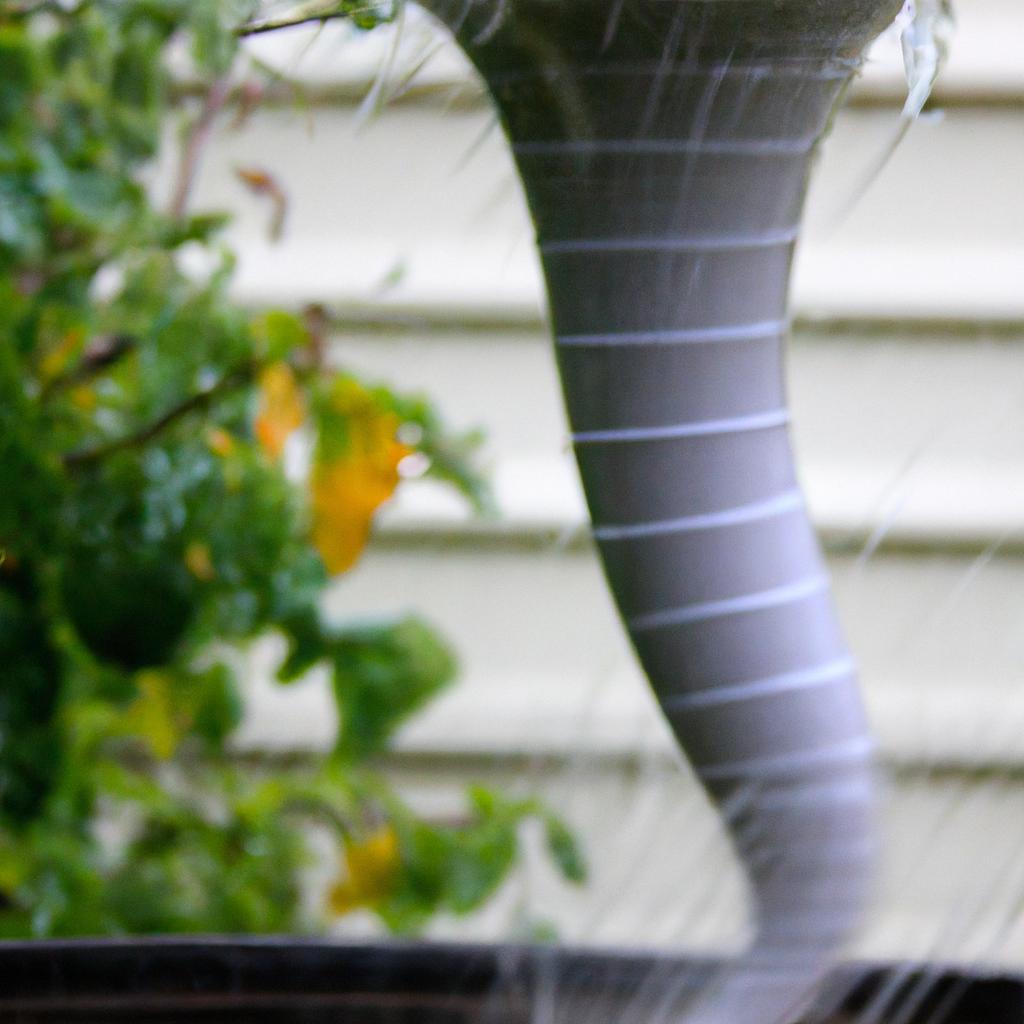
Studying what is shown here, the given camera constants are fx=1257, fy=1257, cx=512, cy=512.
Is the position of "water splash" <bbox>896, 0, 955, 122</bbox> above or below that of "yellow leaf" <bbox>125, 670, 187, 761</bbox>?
above

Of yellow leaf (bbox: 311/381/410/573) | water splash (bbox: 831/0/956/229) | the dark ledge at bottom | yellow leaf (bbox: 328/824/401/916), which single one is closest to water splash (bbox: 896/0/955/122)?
Result: water splash (bbox: 831/0/956/229)

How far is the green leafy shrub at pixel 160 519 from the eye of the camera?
419mm

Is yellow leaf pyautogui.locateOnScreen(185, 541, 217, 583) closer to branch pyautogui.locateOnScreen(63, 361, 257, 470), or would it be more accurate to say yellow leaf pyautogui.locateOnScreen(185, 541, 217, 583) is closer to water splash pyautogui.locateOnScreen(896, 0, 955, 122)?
branch pyautogui.locateOnScreen(63, 361, 257, 470)

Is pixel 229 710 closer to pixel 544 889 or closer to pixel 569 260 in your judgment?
pixel 544 889

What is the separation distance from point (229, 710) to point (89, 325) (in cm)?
17

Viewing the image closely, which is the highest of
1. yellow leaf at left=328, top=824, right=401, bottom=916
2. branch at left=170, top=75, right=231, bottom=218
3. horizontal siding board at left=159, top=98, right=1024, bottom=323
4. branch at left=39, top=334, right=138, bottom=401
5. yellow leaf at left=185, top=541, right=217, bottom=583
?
horizontal siding board at left=159, top=98, right=1024, bottom=323

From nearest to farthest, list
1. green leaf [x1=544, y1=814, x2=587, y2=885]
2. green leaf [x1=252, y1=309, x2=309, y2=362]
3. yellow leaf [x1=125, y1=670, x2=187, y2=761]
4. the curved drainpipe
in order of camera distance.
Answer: the curved drainpipe < green leaf [x1=544, y1=814, x2=587, y2=885] < green leaf [x1=252, y1=309, x2=309, y2=362] < yellow leaf [x1=125, y1=670, x2=187, y2=761]

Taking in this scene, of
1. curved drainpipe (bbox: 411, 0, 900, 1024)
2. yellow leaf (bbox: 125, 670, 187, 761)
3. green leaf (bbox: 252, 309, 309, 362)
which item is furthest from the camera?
yellow leaf (bbox: 125, 670, 187, 761)

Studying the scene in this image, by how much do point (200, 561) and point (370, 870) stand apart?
0.14 m

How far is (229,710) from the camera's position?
0.54m

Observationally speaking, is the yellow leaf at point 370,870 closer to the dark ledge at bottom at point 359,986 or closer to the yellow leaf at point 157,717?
the yellow leaf at point 157,717

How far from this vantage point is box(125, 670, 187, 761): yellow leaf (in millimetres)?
548

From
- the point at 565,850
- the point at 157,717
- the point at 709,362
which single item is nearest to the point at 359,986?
the point at 565,850

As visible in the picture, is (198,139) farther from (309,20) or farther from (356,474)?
(309,20)
